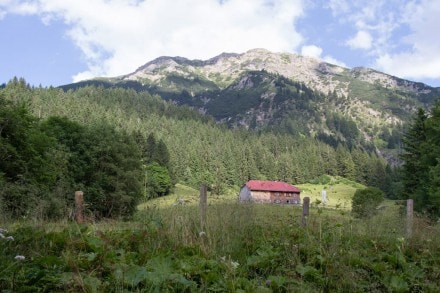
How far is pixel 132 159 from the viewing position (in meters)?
48.5

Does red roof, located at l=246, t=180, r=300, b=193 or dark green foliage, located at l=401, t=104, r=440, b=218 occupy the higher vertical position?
dark green foliage, located at l=401, t=104, r=440, b=218

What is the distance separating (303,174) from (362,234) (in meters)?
151

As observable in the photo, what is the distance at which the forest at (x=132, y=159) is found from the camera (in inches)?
766

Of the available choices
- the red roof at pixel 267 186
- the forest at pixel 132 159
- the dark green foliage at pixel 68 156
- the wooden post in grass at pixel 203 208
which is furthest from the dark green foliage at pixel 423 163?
the red roof at pixel 267 186

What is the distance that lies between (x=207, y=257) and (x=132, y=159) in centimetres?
4488

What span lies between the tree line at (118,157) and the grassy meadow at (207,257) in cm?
193

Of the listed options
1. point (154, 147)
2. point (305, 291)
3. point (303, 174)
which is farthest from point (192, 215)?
point (303, 174)

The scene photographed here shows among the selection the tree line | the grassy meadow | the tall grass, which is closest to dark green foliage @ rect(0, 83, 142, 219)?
the tree line

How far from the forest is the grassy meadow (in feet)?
5.96

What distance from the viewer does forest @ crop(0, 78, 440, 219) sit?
19.5 meters

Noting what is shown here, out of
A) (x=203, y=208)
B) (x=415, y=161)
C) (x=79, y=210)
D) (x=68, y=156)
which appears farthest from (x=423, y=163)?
(x=79, y=210)

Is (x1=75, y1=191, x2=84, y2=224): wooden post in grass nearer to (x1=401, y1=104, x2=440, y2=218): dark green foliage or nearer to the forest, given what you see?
the forest

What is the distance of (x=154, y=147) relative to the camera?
123 meters

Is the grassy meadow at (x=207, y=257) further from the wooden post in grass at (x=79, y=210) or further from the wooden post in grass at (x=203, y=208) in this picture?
the wooden post in grass at (x=79, y=210)
